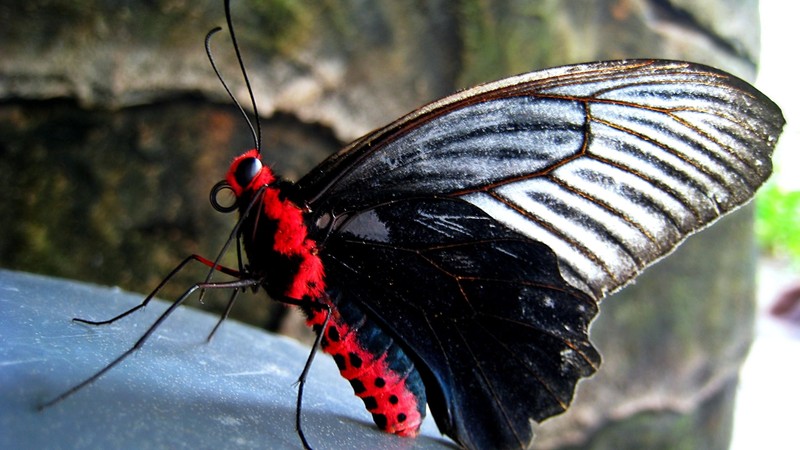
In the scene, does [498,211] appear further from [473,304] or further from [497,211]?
[473,304]

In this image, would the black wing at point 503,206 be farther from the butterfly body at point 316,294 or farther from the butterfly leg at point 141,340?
the butterfly leg at point 141,340

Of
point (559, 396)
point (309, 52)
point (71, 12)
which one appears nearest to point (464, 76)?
point (309, 52)

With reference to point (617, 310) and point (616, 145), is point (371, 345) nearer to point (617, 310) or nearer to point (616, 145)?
point (616, 145)

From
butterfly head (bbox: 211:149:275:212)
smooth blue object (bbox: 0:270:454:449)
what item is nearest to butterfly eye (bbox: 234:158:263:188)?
butterfly head (bbox: 211:149:275:212)

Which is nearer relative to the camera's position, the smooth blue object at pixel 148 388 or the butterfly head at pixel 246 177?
the smooth blue object at pixel 148 388

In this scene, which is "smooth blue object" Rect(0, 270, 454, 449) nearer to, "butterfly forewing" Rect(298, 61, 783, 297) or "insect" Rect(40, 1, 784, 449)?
"insect" Rect(40, 1, 784, 449)

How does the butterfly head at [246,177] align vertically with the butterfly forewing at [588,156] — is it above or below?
below

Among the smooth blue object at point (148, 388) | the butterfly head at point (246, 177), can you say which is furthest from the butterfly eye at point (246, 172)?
the smooth blue object at point (148, 388)

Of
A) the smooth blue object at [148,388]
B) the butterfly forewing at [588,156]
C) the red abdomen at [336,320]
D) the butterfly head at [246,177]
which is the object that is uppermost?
the butterfly forewing at [588,156]
